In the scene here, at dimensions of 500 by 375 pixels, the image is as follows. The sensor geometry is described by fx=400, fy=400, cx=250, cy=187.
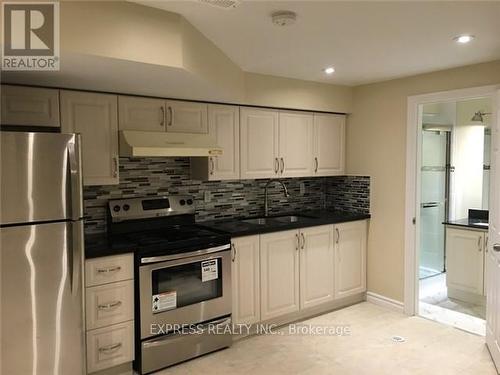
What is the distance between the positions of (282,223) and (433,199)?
103 inches

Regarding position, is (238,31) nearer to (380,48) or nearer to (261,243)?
(380,48)

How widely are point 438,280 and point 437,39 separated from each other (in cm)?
350

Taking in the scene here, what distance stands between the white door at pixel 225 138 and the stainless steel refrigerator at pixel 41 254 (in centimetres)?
134

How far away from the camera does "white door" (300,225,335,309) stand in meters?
3.82

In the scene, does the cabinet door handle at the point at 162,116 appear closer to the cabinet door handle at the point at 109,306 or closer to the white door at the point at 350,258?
the cabinet door handle at the point at 109,306

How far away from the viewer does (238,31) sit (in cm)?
245

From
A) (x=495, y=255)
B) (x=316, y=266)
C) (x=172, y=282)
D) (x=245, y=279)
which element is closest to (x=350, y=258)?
(x=316, y=266)

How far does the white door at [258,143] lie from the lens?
3.69 meters

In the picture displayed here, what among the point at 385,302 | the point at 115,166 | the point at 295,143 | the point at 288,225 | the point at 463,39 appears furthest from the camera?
the point at 385,302

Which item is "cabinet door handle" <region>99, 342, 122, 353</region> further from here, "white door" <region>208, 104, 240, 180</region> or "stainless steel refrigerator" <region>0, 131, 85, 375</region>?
"white door" <region>208, 104, 240, 180</region>

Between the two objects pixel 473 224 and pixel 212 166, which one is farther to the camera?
pixel 473 224

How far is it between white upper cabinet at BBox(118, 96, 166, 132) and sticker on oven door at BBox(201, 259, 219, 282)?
112 cm

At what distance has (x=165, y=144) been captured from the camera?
3051 mm

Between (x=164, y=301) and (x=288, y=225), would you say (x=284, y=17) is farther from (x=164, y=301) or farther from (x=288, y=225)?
(x=164, y=301)
